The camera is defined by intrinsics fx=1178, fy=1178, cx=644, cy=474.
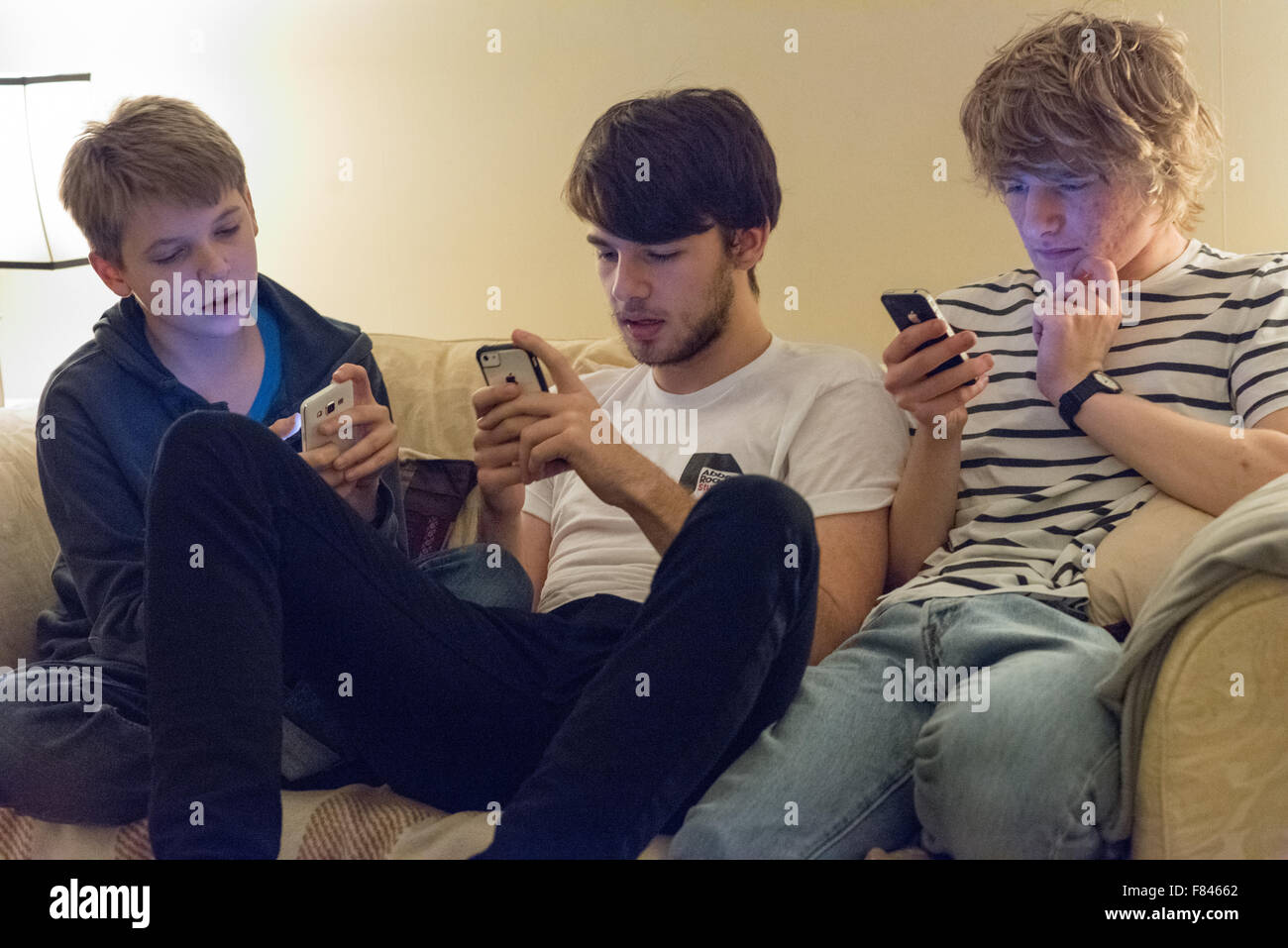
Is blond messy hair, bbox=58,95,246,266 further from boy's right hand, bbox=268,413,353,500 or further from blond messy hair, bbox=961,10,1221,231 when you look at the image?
blond messy hair, bbox=961,10,1221,231

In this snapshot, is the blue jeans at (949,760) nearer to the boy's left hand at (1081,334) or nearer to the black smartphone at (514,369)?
the boy's left hand at (1081,334)

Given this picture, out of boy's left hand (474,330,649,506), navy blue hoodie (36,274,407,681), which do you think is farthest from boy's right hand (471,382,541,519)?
navy blue hoodie (36,274,407,681)

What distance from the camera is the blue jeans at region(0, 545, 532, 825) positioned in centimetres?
100

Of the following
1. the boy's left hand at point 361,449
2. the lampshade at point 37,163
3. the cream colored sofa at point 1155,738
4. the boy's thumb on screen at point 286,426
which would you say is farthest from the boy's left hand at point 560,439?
the lampshade at point 37,163

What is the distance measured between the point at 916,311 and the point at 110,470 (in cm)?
83

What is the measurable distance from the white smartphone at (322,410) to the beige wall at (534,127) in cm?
83

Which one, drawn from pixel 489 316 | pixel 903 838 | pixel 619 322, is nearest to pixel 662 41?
pixel 489 316

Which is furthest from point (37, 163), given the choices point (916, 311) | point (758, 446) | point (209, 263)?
point (916, 311)

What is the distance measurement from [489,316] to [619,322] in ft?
2.49

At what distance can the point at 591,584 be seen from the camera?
1.25 meters

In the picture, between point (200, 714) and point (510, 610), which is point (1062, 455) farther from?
point (200, 714)

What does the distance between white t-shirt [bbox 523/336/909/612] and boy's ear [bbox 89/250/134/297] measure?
1.84ft

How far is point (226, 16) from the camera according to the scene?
7.11 ft
